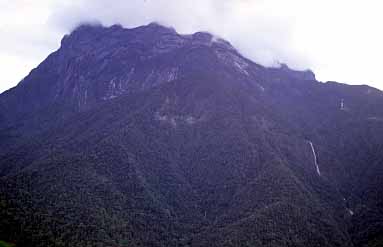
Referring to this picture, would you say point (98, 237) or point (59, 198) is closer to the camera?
point (98, 237)

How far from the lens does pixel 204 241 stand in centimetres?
19738

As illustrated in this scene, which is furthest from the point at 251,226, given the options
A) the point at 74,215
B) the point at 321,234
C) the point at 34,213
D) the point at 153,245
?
the point at 34,213

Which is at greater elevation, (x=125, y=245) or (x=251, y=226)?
(x=251, y=226)

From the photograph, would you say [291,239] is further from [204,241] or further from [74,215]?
[74,215]

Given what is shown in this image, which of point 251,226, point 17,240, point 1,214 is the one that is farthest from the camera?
point 251,226

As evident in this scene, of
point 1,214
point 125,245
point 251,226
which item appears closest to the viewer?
point 1,214

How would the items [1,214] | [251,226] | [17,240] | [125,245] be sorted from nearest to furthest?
[17,240] → [1,214] → [125,245] → [251,226]

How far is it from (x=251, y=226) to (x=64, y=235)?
81.7 meters

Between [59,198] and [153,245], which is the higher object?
[59,198]

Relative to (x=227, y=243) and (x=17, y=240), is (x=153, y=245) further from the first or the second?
(x=17, y=240)

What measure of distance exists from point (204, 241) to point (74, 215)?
59233mm

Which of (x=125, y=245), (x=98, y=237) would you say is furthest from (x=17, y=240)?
(x=125, y=245)

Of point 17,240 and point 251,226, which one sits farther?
point 251,226

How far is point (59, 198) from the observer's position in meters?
199
